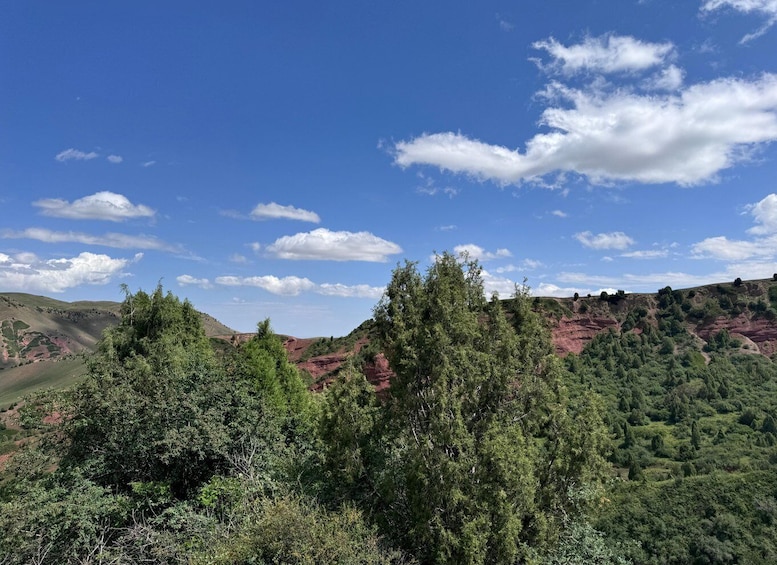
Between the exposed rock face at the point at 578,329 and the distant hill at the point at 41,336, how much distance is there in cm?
6786

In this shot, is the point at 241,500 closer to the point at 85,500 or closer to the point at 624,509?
the point at 85,500

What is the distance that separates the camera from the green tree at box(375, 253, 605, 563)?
30.1ft

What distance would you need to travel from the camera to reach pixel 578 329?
57188 millimetres

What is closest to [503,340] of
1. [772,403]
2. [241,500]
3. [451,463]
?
[451,463]

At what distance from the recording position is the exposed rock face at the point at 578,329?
55728mm

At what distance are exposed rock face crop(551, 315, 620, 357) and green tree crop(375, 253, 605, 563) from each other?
155 feet

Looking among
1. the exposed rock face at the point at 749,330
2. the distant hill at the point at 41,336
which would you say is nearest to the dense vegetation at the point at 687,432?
the exposed rock face at the point at 749,330

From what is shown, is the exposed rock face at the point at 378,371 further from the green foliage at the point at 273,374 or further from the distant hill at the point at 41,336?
the distant hill at the point at 41,336

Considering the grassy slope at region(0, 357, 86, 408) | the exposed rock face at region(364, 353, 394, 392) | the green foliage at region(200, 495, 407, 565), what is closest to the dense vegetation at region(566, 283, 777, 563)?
the green foliage at region(200, 495, 407, 565)

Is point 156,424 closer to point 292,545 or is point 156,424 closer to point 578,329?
point 292,545

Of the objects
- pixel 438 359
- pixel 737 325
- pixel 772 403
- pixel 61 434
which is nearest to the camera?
pixel 438 359

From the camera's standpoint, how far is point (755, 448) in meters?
33.0

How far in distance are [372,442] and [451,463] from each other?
277cm

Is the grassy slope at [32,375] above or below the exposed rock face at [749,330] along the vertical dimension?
below
